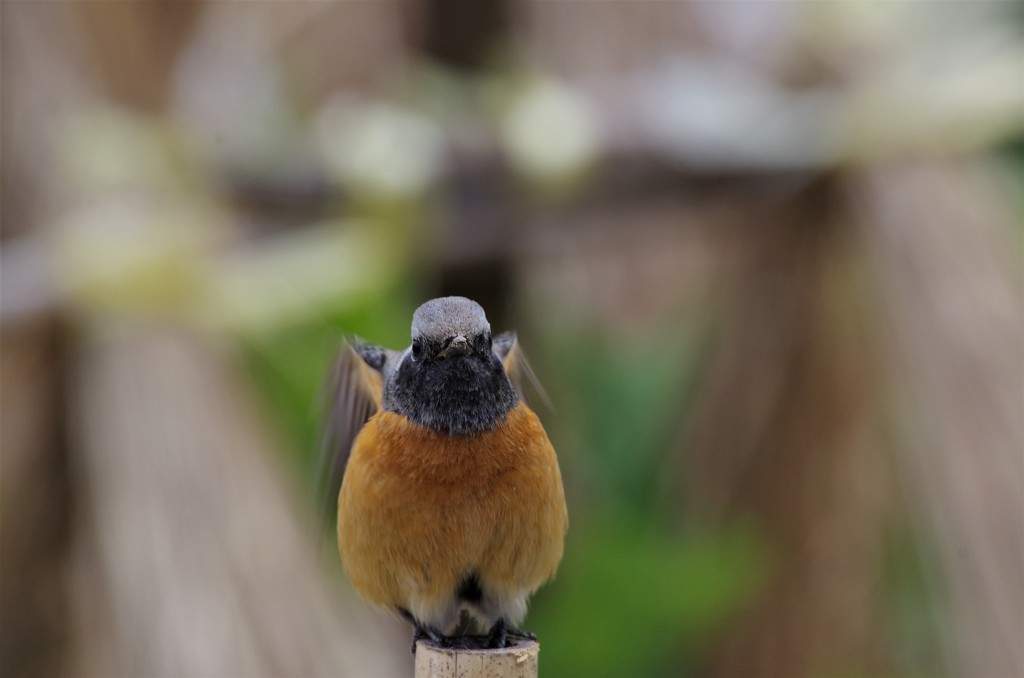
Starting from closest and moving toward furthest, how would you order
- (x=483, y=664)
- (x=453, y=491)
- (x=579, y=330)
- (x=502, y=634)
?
1. (x=483, y=664)
2. (x=453, y=491)
3. (x=502, y=634)
4. (x=579, y=330)

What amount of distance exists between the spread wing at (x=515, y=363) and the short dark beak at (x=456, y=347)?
0.91ft

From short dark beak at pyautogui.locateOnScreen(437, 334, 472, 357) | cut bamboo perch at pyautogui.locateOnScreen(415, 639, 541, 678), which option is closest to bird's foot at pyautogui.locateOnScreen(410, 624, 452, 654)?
cut bamboo perch at pyautogui.locateOnScreen(415, 639, 541, 678)

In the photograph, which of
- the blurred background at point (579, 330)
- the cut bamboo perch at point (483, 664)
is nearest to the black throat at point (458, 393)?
the cut bamboo perch at point (483, 664)

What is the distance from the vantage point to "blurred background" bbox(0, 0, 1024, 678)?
146 inches

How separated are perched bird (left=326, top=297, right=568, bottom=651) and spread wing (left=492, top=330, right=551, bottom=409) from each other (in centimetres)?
17

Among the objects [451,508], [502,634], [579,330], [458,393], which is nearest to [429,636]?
[502,634]

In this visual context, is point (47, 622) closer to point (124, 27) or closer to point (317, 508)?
point (317, 508)

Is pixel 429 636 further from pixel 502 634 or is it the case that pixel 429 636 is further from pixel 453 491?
pixel 453 491

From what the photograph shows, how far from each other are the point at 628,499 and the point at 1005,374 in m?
1.82

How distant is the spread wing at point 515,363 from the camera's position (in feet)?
8.91

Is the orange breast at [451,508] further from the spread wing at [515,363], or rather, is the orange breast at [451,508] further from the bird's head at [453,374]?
the spread wing at [515,363]

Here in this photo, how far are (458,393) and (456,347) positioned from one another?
0.15 m

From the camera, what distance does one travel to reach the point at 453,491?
2.41 meters

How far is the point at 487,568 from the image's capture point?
2496mm
